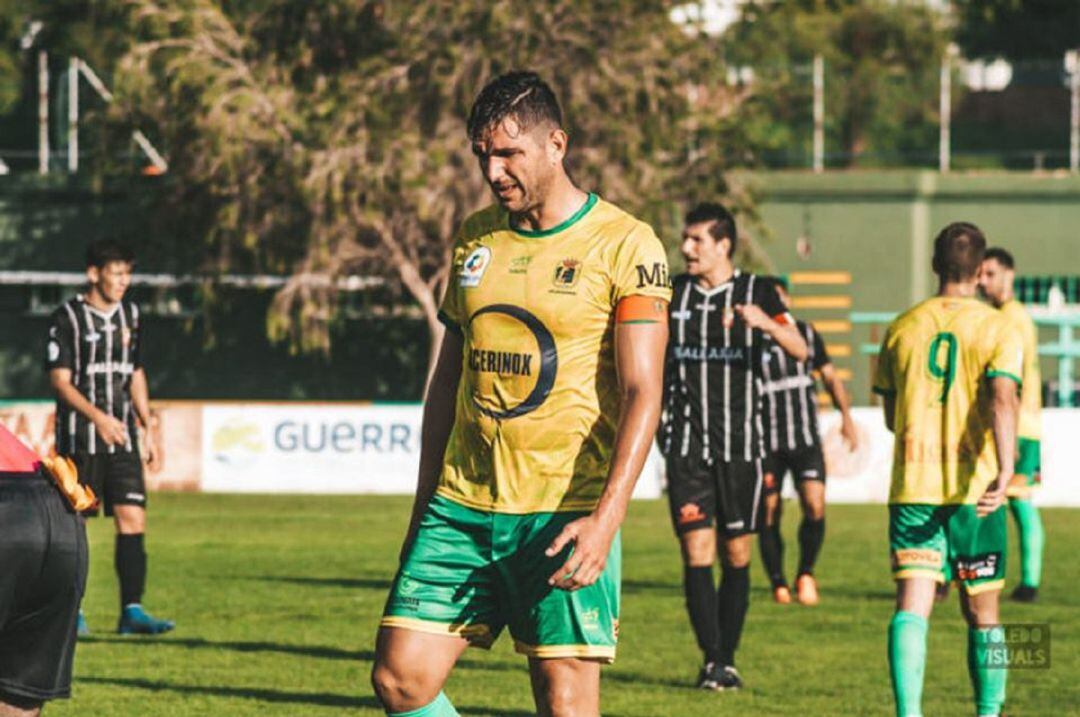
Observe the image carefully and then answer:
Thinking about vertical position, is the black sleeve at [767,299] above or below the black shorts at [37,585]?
above

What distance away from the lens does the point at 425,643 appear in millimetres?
6301

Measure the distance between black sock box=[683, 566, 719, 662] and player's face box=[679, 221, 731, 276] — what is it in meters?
1.48

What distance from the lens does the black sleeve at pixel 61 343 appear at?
42.3 feet

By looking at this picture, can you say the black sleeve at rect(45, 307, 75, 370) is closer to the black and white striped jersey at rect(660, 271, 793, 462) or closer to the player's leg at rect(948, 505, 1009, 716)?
the black and white striped jersey at rect(660, 271, 793, 462)

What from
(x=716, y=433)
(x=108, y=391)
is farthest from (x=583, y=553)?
(x=108, y=391)

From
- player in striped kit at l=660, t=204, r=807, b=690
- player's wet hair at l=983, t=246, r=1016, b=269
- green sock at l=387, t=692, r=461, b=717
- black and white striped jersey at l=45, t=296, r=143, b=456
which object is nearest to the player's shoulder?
green sock at l=387, t=692, r=461, b=717

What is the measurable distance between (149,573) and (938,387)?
9.38 metres

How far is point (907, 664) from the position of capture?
28.7ft

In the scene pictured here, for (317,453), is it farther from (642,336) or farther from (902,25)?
(902,25)

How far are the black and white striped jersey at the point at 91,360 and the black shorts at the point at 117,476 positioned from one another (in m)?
0.05

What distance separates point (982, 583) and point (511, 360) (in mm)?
3308

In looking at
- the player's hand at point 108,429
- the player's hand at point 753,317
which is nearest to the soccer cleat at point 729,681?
the player's hand at point 753,317

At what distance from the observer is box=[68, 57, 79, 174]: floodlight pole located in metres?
38.8

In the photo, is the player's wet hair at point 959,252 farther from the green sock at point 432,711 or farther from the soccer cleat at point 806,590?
the soccer cleat at point 806,590
